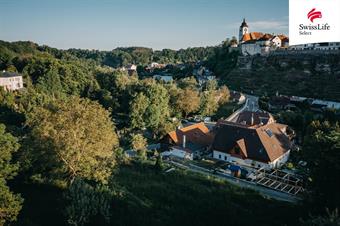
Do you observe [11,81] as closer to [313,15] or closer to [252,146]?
[252,146]

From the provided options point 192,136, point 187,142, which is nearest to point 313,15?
point 187,142

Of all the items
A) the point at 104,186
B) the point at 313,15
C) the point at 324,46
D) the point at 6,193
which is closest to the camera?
the point at 6,193

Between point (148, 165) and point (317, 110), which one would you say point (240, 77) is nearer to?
point (317, 110)

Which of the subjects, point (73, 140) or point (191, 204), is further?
point (191, 204)

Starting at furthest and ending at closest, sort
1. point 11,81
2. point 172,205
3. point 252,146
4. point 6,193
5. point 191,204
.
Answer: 1. point 11,81
2. point 252,146
3. point 191,204
4. point 172,205
5. point 6,193

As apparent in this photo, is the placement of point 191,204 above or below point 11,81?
below

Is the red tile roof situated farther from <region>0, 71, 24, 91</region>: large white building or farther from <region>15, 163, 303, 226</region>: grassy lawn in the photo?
<region>0, 71, 24, 91</region>: large white building

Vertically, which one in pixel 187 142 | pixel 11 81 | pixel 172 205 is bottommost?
pixel 172 205
